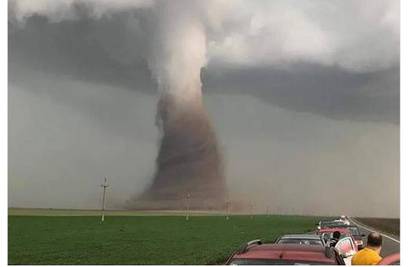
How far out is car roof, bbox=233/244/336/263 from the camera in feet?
17.9

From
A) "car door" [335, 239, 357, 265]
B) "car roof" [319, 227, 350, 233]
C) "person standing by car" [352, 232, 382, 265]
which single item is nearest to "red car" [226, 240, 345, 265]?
"person standing by car" [352, 232, 382, 265]

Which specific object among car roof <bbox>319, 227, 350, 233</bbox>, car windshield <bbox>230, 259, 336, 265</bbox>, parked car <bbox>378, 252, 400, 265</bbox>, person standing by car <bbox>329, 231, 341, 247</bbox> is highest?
car windshield <bbox>230, 259, 336, 265</bbox>

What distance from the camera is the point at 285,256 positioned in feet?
18.0

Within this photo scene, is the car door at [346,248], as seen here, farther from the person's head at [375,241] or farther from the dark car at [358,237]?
the dark car at [358,237]

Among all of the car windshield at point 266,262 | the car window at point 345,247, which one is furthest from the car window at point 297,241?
the car windshield at point 266,262

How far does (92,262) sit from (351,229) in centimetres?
892

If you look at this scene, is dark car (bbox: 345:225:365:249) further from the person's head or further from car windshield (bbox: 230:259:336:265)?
car windshield (bbox: 230:259:336:265)

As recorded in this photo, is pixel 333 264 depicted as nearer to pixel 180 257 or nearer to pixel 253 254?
pixel 253 254

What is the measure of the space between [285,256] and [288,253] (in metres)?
0.11

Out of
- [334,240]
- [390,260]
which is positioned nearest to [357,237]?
[334,240]
